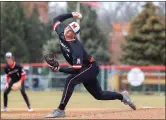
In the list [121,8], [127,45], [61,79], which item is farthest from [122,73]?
[121,8]

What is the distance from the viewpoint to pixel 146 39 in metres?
42.2

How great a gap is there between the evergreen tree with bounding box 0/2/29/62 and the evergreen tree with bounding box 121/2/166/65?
9.63 metres

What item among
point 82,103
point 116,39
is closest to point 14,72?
point 82,103

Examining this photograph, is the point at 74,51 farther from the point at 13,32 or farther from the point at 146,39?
the point at 13,32

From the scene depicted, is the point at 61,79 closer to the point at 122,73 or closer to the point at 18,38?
the point at 122,73

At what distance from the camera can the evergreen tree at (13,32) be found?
41031 millimetres

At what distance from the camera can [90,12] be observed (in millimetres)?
47656

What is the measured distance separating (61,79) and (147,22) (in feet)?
33.2

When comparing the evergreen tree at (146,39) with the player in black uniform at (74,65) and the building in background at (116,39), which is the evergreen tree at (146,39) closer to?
the building in background at (116,39)

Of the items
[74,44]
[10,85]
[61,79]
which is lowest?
[61,79]

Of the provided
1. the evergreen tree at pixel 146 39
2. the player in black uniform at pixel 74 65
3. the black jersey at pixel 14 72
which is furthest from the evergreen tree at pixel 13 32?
the player in black uniform at pixel 74 65

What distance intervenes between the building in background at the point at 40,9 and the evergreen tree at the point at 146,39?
895cm

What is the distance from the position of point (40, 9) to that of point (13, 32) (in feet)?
17.8

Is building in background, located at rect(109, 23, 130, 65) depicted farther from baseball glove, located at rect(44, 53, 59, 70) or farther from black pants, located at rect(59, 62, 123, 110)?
baseball glove, located at rect(44, 53, 59, 70)
